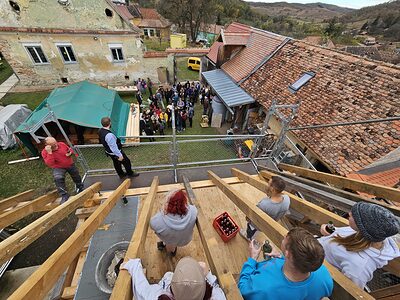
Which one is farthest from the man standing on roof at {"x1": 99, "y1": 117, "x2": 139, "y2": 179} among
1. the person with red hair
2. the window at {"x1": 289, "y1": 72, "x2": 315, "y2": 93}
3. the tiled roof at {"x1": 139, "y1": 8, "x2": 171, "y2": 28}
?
the tiled roof at {"x1": 139, "y1": 8, "x2": 171, "y2": 28}

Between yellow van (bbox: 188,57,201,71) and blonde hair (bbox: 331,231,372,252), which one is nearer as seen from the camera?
blonde hair (bbox: 331,231,372,252)

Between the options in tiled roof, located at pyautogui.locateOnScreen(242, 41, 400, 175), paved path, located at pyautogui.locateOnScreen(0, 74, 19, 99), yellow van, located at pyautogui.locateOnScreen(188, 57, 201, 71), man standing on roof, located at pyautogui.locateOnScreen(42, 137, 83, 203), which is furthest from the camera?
yellow van, located at pyautogui.locateOnScreen(188, 57, 201, 71)

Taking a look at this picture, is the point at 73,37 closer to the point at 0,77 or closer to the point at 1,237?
the point at 0,77

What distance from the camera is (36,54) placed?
14.1 metres

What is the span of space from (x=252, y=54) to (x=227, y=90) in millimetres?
4006

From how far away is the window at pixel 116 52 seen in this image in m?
14.8

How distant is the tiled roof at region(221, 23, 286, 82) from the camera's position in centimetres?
1355

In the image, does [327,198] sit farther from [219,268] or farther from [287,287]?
[219,268]

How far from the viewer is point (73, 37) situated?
13.8 metres

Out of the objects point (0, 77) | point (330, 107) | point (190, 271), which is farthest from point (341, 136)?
point (0, 77)

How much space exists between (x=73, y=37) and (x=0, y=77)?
382 inches

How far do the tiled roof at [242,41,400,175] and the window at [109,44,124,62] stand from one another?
1101cm

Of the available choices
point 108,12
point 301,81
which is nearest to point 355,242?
point 301,81

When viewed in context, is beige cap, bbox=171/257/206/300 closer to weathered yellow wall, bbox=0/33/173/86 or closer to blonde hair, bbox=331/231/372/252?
blonde hair, bbox=331/231/372/252
